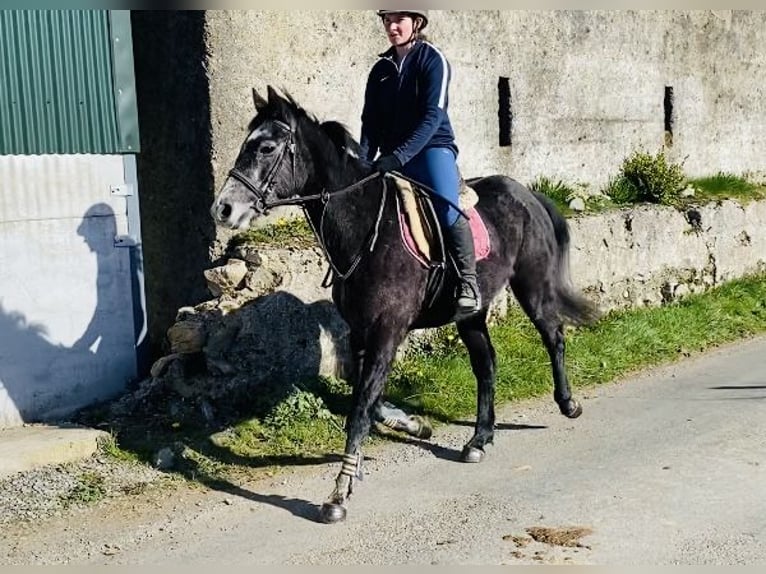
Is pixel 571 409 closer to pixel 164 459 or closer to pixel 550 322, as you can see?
pixel 550 322

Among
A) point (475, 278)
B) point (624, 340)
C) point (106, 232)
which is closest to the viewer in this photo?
point (475, 278)

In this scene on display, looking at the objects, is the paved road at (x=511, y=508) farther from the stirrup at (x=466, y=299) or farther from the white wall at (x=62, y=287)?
the white wall at (x=62, y=287)

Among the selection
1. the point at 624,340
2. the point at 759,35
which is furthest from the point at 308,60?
the point at 759,35

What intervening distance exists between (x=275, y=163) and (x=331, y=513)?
6.92ft

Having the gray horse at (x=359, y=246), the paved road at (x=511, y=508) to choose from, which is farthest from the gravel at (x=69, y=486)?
the gray horse at (x=359, y=246)

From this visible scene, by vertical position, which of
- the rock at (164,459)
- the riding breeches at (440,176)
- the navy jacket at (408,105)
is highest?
the navy jacket at (408,105)

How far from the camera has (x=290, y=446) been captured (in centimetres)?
710

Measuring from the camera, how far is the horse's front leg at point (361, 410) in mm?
5875

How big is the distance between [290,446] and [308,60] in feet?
12.4

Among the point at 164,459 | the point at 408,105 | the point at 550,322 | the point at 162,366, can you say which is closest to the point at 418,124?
the point at 408,105

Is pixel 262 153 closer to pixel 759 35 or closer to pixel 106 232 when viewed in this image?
pixel 106 232

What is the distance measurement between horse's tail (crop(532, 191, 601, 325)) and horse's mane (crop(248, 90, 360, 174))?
234cm

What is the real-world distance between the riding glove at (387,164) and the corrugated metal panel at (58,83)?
2696mm

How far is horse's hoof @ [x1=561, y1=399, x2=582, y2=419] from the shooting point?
776 cm
